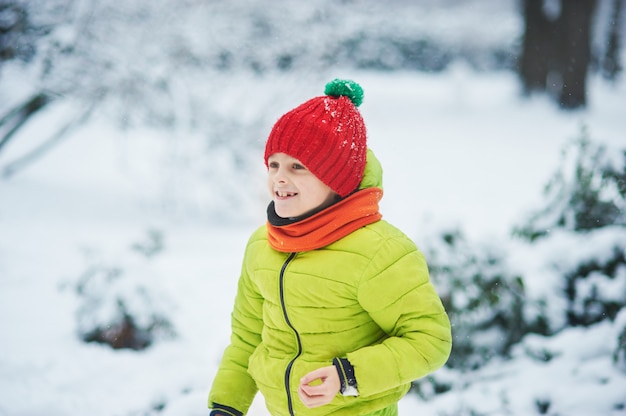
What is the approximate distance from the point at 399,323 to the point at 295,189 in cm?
46

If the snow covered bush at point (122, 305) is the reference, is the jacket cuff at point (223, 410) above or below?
below

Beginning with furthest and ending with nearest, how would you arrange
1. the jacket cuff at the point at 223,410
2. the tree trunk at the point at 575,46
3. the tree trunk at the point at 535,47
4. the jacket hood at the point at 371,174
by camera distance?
the tree trunk at the point at 535,47 < the tree trunk at the point at 575,46 < the jacket cuff at the point at 223,410 < the jacket hood at the point at 371,174

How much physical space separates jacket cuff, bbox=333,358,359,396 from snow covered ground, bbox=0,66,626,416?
125 cm

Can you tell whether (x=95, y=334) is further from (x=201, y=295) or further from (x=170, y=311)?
(x=201, y=295)

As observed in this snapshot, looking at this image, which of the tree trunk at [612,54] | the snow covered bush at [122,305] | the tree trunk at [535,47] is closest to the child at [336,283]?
the snow covered bush at [122,305]

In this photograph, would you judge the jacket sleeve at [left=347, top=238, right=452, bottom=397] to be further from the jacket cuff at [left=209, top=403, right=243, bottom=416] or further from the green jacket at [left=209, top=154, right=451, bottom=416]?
the jacket cuff at [left=209, top=403, right=243, bottom=416]

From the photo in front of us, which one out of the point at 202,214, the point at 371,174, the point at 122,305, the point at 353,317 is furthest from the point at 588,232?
the point at 202,214

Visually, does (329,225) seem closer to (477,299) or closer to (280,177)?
(280,177)

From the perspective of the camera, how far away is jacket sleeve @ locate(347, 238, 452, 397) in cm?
140

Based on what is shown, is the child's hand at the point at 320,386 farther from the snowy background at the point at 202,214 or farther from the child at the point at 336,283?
the snowy background at the point at 202,214

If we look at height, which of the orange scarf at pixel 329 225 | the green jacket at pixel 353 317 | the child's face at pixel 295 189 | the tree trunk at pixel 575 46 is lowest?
the green jacket at pixel 353 317

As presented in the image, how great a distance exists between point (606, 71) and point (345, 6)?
26.3ft

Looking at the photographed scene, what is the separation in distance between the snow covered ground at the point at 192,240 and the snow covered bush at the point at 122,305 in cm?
4

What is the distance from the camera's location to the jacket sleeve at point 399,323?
1404mm
